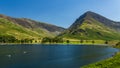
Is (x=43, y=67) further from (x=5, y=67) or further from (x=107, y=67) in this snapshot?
(x=107, y=67)

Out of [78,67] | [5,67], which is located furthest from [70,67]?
[5,67]

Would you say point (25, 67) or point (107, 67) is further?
point (25, 67)

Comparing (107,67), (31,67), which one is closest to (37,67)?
(31,67)

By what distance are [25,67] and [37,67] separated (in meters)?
6.56

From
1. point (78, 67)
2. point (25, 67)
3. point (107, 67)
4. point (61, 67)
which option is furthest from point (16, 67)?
point (107, 67)

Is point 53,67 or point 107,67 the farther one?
point 53,67

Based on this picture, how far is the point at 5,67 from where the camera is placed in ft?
424

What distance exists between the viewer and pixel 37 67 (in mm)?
131500

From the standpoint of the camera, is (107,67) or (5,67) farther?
(5,67)

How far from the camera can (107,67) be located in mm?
87062

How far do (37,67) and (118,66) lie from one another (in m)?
58.5

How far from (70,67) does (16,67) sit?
29.2 m

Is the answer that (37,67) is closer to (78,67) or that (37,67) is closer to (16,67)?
(16,67)

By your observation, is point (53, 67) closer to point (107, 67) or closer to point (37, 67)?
point (37, 67)
